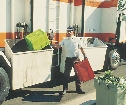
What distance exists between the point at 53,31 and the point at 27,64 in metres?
1.91

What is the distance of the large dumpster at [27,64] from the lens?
5448mm

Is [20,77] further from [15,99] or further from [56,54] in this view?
[56,54]

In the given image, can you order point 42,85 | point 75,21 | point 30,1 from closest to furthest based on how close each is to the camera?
point 30,1, point 42,85, point 75,21

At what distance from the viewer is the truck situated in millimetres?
5520

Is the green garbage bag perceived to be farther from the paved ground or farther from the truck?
the paved ground

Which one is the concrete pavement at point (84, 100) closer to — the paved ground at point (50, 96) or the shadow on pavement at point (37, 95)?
the paved ground at point (50, 96)

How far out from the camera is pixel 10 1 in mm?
5934

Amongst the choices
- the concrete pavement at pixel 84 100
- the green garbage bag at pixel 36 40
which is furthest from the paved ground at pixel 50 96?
the green garbage bag at pixel 36 40

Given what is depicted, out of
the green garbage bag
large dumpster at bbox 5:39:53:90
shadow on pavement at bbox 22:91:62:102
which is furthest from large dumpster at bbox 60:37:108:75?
the green garbage bag

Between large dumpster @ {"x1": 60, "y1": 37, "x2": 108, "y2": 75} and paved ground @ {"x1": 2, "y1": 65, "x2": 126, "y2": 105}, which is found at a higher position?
large dumpster @ {"x1": 60, "y1": 37, "x2": 108, "y2": 75}

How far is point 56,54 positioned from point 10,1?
196 centimetres

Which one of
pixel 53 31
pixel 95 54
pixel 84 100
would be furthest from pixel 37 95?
pixel 95 54

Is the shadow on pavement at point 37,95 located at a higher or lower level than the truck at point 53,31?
lower

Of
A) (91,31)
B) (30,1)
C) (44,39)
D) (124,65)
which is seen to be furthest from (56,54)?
(124,65)
